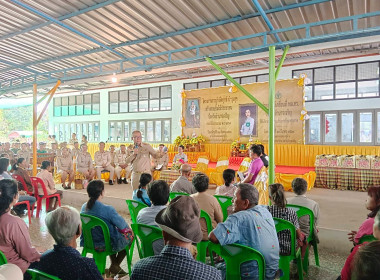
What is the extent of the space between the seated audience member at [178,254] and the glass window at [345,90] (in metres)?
9.58

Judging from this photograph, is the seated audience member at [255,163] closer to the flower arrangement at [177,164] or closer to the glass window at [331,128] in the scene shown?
the flower arrangement at [177,164]

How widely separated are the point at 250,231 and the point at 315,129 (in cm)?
887

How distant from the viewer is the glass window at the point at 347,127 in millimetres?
9281

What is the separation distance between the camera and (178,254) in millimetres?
1238

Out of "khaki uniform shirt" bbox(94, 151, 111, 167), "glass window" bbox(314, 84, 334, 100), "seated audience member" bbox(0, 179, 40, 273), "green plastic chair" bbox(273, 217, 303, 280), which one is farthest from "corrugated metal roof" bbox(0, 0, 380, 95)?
"seated audience member" bbox(0, 179, 40, 273)

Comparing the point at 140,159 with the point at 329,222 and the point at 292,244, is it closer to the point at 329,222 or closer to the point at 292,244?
the point at 292,244

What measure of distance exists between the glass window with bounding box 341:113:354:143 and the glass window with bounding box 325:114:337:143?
0.23 m

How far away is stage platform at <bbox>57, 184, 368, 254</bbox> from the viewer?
3.85 metres

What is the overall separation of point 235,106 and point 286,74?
2159 millimetres

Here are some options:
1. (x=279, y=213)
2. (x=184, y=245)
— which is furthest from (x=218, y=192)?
(x=184, y=245)

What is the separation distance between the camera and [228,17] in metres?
5.49

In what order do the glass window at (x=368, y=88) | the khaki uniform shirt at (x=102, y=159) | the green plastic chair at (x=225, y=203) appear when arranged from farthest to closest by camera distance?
the glass window at (x=368, y=88)
the khaki uniform shirt at (x=102, y=159)
the green plastic chair at (x=225, y=203)

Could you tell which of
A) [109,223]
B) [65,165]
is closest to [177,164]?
[65,165]

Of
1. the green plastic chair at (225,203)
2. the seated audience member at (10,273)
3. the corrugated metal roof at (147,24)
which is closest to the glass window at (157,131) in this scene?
the corrugated metal roof at (147,24)
